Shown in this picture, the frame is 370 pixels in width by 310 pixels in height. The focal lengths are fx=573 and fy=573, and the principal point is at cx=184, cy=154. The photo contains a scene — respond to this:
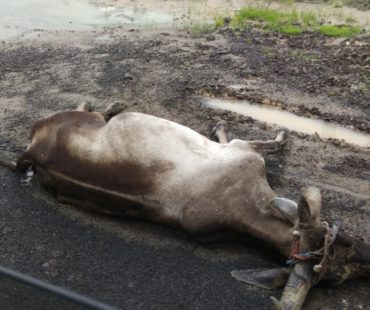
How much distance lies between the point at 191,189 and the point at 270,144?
3.93 ft

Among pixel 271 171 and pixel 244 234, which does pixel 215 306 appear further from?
pixel 271 171

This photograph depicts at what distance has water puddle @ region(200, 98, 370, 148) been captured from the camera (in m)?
5.69

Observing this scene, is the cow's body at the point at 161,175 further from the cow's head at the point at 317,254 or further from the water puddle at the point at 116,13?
the water puddle at the point at 116,13

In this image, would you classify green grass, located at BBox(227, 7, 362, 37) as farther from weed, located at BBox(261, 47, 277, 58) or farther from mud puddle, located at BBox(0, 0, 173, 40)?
mud puddle, located at BBox(0, 0, 173, 40)

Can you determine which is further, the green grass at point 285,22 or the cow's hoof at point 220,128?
the green grass at point 285,22

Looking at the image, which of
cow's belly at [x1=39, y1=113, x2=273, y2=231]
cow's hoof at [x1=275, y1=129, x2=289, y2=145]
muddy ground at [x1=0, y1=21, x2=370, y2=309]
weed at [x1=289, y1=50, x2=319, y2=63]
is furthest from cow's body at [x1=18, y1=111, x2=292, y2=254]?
weed at [x1=289, y1=50, x2=319, y2=63]

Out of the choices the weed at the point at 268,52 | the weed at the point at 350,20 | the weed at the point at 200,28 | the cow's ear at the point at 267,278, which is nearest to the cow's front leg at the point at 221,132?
the cow's ear at the point at 267,278

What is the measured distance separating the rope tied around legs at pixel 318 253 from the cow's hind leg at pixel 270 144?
1.36 metres

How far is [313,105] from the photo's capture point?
243 inches

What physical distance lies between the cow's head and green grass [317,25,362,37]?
4958 mm

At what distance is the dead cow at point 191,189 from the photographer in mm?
3797

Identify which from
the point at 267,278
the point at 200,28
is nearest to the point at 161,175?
the point at 267,278

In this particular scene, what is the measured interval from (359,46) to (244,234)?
432cm

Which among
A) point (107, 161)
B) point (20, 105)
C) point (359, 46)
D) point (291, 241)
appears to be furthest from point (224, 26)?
point (291, 241)
